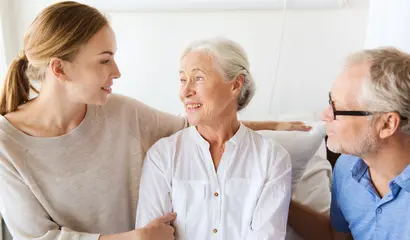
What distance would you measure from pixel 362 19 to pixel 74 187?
167 centimetres

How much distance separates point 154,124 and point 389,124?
913mm

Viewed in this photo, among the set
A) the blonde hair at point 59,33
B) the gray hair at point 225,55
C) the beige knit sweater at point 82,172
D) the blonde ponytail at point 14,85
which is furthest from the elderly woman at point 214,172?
the blonde ponytail at point 14,85

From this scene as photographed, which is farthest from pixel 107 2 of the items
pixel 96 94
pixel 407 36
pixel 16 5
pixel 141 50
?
pixel 407 36

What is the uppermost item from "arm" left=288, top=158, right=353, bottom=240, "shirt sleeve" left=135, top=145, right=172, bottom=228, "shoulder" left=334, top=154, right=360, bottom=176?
"shoulder" left=334, top=154, right=360, bottom=176

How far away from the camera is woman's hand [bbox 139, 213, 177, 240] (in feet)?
4.83

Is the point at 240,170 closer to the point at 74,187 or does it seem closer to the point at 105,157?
the point at 105,157

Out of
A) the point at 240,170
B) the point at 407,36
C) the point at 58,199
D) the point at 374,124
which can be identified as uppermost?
the point at 407,36

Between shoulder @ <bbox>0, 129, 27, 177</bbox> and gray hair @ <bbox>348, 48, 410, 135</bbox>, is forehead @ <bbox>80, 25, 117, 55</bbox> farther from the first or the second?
gray hair @ <bbox>348, 48, 410, 135</bbox>

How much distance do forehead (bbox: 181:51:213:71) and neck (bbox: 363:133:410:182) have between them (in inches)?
25.0

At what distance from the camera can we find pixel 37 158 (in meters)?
1.54

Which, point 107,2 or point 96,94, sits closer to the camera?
point 96,94

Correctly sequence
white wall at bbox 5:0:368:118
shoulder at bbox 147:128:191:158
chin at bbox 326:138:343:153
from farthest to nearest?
white wall at bbox 5:0:368:118 < shoulder at bbox 147:128:191:158 < chin at bbox 326:138:343:153

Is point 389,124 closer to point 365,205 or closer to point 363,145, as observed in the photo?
point 363,145

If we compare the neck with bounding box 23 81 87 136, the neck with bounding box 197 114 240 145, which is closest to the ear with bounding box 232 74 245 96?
the neck with bounding box 197 114 240 145
